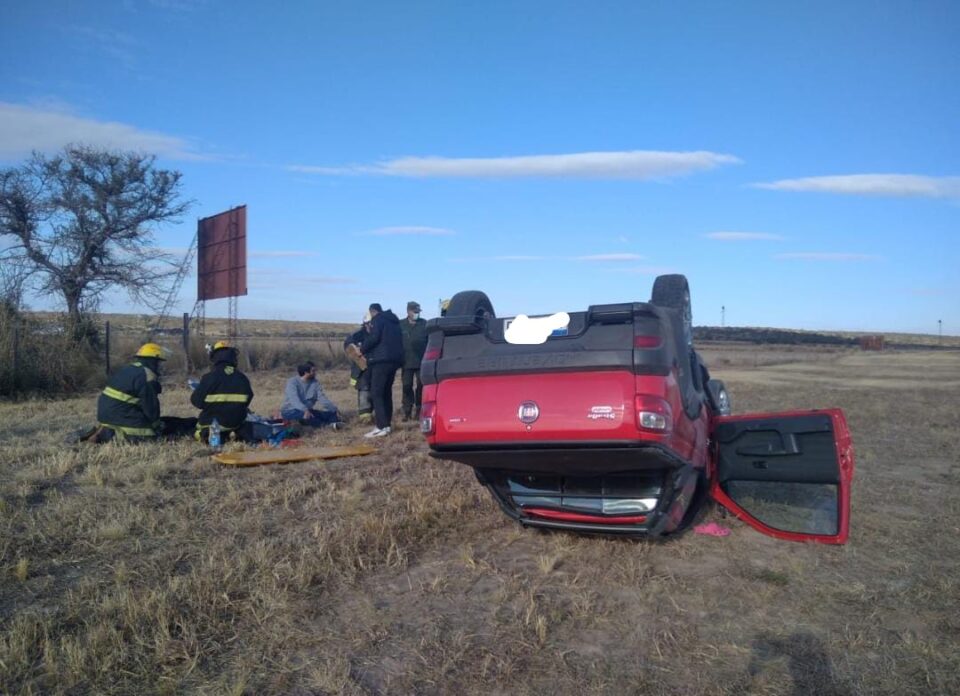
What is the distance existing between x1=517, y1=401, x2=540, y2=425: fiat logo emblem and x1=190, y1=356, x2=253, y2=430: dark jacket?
19.4 feet

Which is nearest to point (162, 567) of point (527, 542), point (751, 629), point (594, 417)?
point (527, 542)

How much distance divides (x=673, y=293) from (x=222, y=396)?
611cm

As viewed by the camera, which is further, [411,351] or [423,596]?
[411,351]

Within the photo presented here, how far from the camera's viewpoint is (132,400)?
9859 mm

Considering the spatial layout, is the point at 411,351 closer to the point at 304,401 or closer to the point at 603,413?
the point at 304,401

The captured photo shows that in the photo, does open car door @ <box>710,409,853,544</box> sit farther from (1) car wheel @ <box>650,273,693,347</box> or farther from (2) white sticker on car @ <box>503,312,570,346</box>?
(2) white sticker on car @ <box>503,312,570,346</box>

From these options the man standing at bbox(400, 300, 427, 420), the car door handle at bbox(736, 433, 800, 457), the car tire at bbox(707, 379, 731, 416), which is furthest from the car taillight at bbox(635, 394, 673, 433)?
the man standing at bbox(400, 300, 427, 420)

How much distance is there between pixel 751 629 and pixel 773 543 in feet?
5.90

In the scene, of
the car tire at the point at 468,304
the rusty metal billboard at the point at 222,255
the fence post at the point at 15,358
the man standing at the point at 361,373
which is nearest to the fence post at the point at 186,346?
the rusty metal billboard at the point at 222,255

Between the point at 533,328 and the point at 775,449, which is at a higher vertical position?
the point at 533,328

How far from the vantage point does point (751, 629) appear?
4.62 metres

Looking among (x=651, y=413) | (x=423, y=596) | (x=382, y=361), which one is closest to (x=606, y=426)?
(x=651, y=413)

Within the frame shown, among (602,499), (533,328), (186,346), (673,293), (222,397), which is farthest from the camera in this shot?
(186,346)

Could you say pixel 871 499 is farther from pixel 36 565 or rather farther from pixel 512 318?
pixel 36 565
